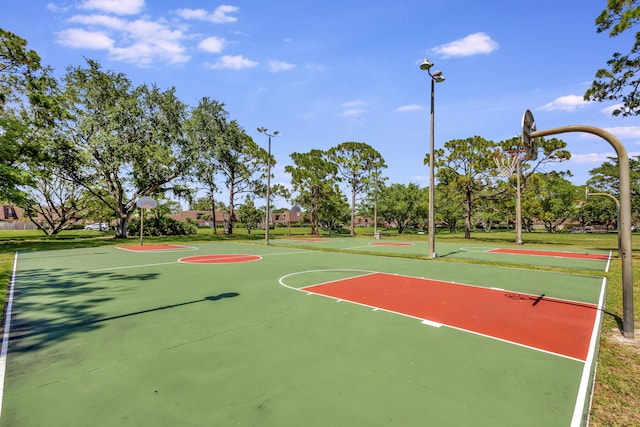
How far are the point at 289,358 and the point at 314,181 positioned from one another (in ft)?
118

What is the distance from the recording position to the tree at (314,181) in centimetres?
3962

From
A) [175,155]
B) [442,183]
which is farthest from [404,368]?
[442,183]

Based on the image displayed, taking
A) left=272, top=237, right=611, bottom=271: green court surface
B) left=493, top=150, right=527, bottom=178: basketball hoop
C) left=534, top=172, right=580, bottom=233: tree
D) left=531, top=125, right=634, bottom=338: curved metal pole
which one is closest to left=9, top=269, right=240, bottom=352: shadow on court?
left=531, top=125, right=634, bottom=338: curved metal pole

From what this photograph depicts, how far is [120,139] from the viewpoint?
Result: 27.4 metres

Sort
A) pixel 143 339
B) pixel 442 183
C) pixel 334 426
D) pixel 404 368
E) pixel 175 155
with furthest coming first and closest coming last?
1. pixel 442 183
2. pixel 175 155
3. pixel 143 339
4. pixel 404 368
5. pixel 334 426

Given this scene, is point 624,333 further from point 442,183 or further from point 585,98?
point 442,183

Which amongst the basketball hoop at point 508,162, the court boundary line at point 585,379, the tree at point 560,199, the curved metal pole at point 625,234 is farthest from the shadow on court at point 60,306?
the tree at point 560,199

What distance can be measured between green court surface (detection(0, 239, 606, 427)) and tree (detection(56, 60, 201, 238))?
73.3 feet

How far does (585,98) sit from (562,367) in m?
15.8

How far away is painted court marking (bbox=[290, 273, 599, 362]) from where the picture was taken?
4.94m

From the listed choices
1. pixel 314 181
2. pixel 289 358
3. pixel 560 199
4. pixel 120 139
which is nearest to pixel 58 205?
pixel 120 139

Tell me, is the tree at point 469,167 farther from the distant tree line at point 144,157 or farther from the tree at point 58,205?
the tree at point 58,205

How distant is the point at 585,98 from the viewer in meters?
14.1

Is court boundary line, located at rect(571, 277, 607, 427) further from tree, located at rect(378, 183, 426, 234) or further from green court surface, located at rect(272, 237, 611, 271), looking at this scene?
tree, located at rect(378, 183, 426, 234)
